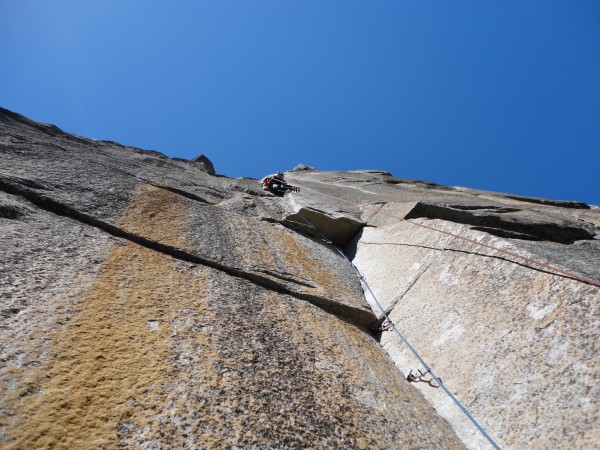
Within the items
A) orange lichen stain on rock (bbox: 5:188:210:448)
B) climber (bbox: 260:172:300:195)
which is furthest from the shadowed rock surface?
climber (bbox: 260:172:300:195)

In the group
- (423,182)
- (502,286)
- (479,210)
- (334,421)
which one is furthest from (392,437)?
(423,182)

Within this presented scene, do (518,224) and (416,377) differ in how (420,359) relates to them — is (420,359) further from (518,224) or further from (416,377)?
(518,224)

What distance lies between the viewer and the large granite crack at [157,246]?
4.46 meters

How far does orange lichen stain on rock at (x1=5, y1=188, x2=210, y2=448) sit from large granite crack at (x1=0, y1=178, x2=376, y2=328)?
459 millimetres

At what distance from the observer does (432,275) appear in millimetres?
4875

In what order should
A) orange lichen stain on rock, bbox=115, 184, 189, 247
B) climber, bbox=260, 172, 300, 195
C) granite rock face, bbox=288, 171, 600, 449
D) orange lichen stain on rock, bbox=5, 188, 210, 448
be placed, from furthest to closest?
1. climber, bbox=260, 172, 300, 195
2. orange lichen stain on rock, bbox=115, 184, 189, 247
3. granite rock face, bbox=288, 171, 600, 449
4. orange lichen stain on rock, bbox=5, 188, 210, 448

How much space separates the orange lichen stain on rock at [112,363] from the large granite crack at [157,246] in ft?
1.51

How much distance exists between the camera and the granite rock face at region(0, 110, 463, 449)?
2.21m

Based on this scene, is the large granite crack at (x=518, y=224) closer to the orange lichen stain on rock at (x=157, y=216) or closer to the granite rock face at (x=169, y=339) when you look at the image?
the granite rock face at (x=169, y=339)

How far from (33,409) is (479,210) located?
7.08 meters

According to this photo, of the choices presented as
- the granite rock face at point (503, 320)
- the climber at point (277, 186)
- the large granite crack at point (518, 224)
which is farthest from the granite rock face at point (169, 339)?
the climber at point (277, 186)

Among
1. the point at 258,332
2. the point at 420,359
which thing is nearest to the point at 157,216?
the point at 258,332

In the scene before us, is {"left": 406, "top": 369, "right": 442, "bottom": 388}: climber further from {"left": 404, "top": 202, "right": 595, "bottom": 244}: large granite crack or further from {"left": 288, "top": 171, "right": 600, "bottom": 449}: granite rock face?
{"left": 404, "top": 202, "right": 595, "bottom": 244}: large granite crack

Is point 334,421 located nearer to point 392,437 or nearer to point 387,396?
point 392,437
